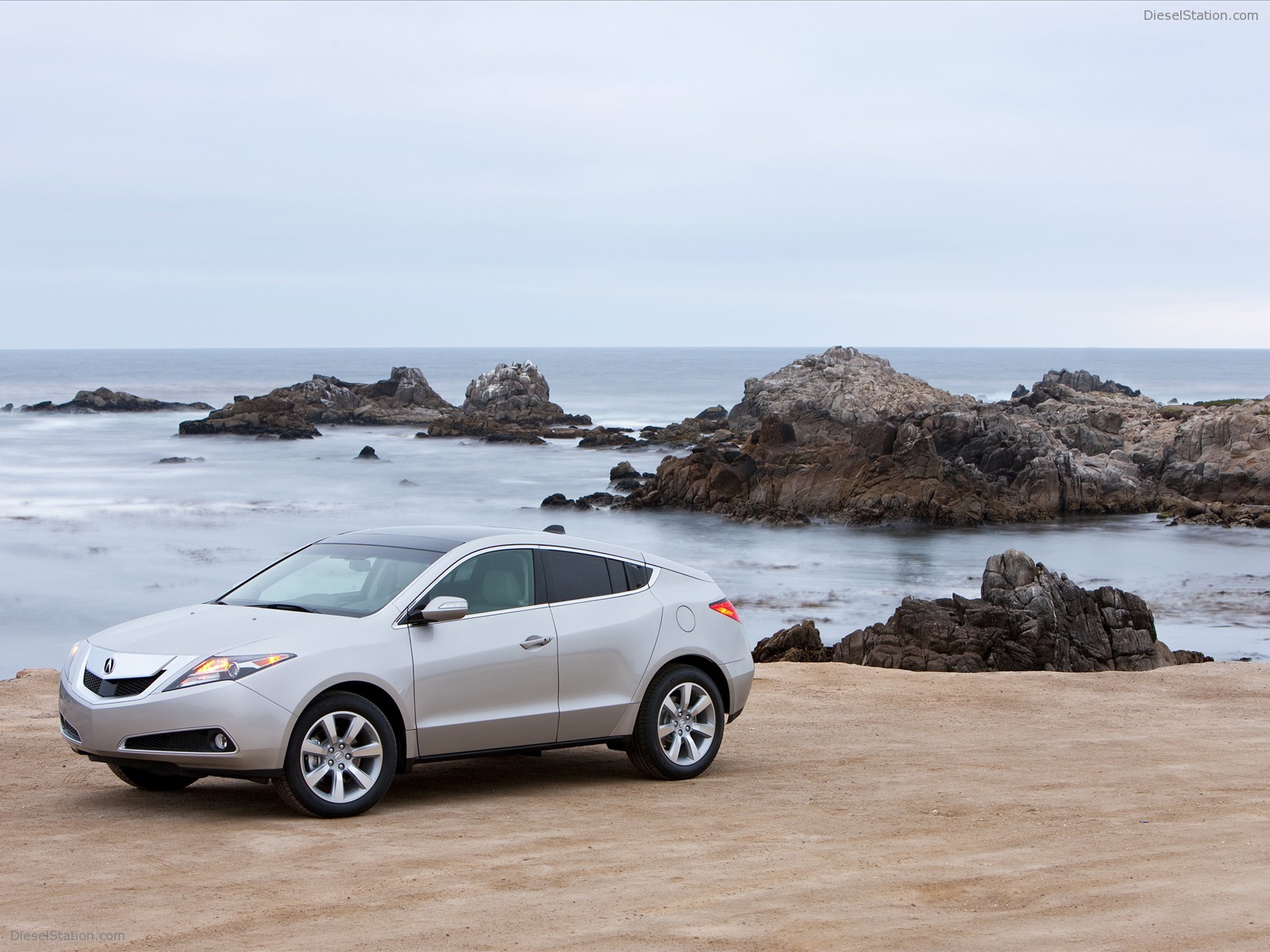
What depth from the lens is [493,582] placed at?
836 cm

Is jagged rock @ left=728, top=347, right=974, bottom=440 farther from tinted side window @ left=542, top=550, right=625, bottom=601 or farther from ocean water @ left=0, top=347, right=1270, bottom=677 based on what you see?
tinted side window @ left=542, top=550, right=625, bottom=601

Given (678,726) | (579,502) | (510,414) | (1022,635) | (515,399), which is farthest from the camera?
(515,399)

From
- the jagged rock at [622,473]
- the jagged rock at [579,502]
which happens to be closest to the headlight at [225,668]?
the jagged rock at [579,502]

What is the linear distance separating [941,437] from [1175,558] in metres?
13.4

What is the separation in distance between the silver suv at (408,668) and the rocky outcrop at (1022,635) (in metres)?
9.36

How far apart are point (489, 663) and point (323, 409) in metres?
84.3

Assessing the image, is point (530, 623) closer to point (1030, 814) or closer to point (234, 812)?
point (234, 812)

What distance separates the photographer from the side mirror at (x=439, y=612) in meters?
7.79

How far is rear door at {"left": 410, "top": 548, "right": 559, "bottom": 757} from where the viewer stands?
784 centimetres

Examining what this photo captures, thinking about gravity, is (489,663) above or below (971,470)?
above

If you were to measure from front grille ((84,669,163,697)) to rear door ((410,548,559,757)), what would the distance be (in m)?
1.41

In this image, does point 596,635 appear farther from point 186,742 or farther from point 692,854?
point 186,742

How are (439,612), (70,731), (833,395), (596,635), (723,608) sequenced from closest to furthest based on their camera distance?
(70,731), (439,612), (596,635), (723,608), (833,395)

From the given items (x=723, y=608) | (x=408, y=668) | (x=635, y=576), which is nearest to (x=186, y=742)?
(x=408, y=668)
